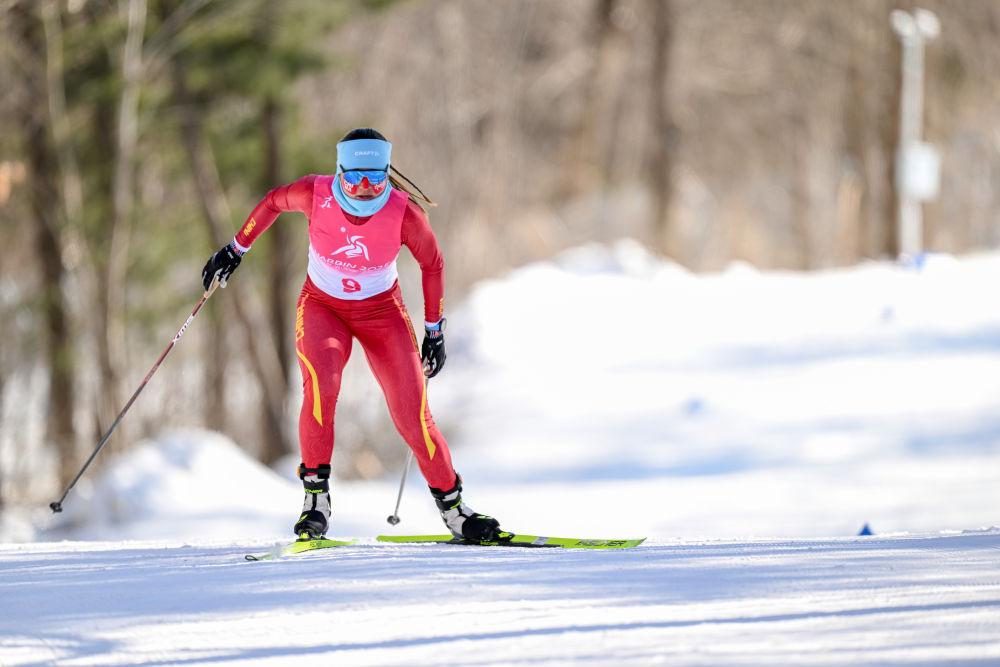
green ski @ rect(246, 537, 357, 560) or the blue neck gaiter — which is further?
the blue neck gaiter

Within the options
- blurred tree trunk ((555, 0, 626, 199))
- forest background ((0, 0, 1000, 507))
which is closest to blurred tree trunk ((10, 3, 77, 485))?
forest background ((0, 0, 1000, 507))

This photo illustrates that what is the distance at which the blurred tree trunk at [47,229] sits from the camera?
14.7 m

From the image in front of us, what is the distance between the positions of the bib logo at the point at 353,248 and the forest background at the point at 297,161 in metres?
9.10

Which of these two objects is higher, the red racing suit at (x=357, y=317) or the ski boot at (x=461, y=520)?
the red racing suit at (x=357, y=317)

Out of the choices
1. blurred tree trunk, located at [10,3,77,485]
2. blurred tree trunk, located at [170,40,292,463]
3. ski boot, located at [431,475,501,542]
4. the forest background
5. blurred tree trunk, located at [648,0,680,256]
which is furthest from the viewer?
blurred tree trunk, located at [648,0,680,256]

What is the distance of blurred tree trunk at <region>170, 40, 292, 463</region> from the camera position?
1540 centimetres

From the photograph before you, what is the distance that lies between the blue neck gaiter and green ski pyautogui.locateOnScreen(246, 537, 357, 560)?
4.08ft

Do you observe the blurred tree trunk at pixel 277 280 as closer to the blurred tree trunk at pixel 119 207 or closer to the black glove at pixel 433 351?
the blurred tree trunk at pixel 119 207

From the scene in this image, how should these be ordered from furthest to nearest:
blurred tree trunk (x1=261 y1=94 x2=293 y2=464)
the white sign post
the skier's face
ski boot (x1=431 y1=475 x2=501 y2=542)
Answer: blurred tree trunk (x1=261 y1=94 x2=293 y2=464) < the white sign post < ski boot (x1=431 y1=475 x2=501 y2=542) < the skier's face

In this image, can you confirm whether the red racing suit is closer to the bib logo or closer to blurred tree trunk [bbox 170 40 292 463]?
the bib logo

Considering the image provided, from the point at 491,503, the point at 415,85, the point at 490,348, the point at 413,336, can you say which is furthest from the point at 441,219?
the point at 413,336

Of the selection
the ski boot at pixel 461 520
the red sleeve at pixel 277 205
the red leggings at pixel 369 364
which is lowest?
the ski boot at pixel 461 520

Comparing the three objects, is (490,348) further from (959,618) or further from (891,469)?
(959,618)

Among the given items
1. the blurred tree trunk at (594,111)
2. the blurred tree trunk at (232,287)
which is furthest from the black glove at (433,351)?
the blurred tree trunk at (594,111)
